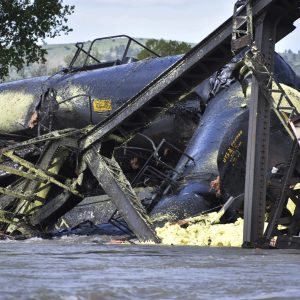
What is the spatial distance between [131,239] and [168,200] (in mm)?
2547

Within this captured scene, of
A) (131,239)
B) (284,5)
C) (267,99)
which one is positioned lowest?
(131,239)

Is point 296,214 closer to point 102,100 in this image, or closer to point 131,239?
point 131,239

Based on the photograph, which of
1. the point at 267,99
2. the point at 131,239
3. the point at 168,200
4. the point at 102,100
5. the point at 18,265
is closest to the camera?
the point at 18,265

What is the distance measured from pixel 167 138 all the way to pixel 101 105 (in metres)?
1.68

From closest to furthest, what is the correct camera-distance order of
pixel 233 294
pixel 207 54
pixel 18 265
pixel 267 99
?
1. pixel 233 294
2. pixel 18 265
3. pixel 267 99
4. pixel 207 54

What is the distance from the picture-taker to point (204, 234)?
41.5 ft

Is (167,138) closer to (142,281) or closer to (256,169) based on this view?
(256,169)

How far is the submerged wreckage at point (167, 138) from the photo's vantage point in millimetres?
11047

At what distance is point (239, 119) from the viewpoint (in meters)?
14.8

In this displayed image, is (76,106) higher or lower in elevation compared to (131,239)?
higher

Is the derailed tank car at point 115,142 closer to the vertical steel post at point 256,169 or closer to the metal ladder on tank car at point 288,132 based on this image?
the metal ladder on tank car at point 288,132

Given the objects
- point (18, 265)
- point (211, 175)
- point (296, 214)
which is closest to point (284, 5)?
point (296, 214)

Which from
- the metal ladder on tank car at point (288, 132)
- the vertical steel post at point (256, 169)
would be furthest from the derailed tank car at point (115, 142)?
the vertical steel post at point (256, 169)

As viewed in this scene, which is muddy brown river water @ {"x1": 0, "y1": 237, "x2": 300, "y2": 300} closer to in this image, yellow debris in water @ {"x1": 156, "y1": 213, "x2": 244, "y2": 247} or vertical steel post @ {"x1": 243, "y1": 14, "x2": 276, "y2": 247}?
A: vertical steel post @ {"x1": 243, "y1": 14, "x2": 276, "y2": 247}
